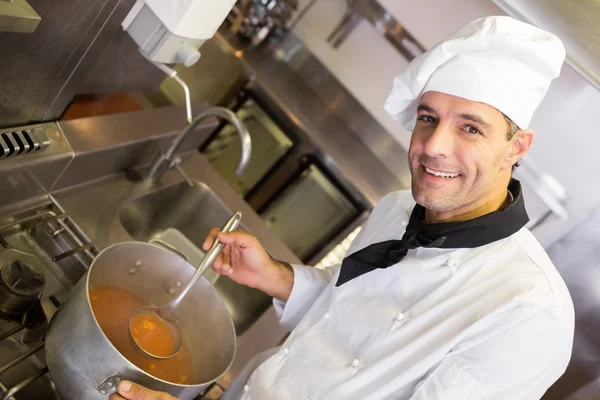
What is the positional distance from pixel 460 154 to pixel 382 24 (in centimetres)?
140

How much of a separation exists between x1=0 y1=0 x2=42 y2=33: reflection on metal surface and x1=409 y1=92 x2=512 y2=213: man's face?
71 centimetres

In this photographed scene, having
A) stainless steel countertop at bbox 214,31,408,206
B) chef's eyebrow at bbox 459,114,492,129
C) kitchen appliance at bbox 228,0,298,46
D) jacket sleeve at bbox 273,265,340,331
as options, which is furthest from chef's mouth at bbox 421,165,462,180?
kitchen appliance at bbox 228,0,298,46

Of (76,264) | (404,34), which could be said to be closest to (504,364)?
(76,264)

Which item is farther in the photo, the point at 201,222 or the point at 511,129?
the point at 201,222

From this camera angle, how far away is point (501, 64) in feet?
2.95

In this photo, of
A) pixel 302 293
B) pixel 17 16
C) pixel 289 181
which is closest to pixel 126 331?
pixel 302 293

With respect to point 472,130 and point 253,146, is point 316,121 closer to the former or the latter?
point 253,146

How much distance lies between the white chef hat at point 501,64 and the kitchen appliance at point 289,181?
1198 millimetres

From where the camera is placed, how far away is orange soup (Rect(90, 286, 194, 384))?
866 millimetres

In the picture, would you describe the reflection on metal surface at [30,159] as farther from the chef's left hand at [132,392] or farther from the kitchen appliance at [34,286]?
the chef's left hand at [132,392]

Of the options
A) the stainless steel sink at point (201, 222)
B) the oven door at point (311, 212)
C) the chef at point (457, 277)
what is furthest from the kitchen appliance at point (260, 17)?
the chef at point (457, 277)

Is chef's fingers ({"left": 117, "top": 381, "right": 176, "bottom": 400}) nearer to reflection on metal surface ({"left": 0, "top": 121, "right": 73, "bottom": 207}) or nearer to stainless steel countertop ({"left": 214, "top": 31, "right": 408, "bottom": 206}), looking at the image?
reflection on metal surface ({"left": 0, "top": 121, "right": 73, "bottom": 207})

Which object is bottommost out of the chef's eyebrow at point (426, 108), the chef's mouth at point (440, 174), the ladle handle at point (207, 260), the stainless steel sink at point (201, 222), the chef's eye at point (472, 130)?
the stainless steel sink at point (201, 222)

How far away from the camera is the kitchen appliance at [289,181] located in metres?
2.18
